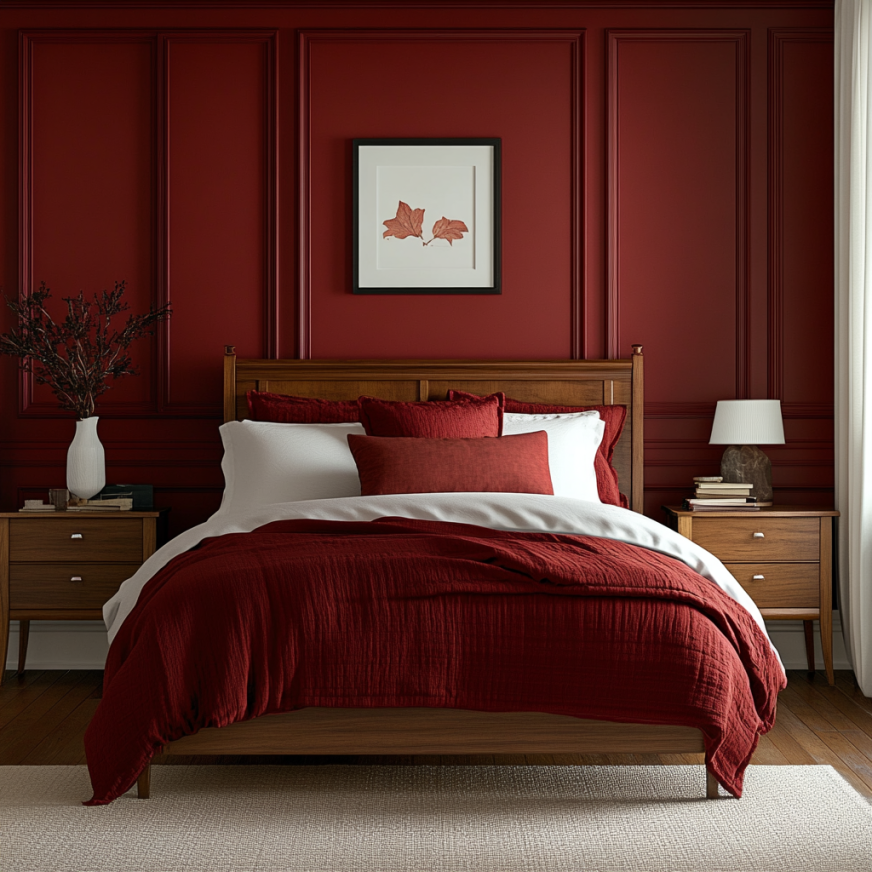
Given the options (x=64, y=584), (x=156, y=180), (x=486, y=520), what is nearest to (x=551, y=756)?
(x=486, y=520)

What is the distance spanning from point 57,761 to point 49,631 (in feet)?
4.41

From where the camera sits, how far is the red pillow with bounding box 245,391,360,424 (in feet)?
12.6

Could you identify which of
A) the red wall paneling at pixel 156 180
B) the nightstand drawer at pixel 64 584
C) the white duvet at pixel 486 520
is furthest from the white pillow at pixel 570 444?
the nightstand drawer at pixel 64 584

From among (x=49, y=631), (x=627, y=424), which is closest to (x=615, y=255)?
(x=627, y=424)

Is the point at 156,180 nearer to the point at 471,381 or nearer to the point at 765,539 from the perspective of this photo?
the point at 471,381

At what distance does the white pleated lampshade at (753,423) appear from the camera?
379 centimetres

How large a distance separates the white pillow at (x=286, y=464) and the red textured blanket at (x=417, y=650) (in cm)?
114

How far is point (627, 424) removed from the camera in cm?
405

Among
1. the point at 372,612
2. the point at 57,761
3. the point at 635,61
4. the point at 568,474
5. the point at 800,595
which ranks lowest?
the point at 57,761

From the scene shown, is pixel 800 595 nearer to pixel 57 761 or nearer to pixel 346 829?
pixel 346 829

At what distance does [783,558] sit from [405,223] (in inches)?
85.9

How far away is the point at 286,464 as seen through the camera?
137 inches

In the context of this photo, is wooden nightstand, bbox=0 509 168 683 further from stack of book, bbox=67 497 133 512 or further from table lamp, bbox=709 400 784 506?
table lamp, bbox=709 400 784 506

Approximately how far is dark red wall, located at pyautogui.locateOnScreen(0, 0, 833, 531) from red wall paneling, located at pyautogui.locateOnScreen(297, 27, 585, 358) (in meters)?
0.01
